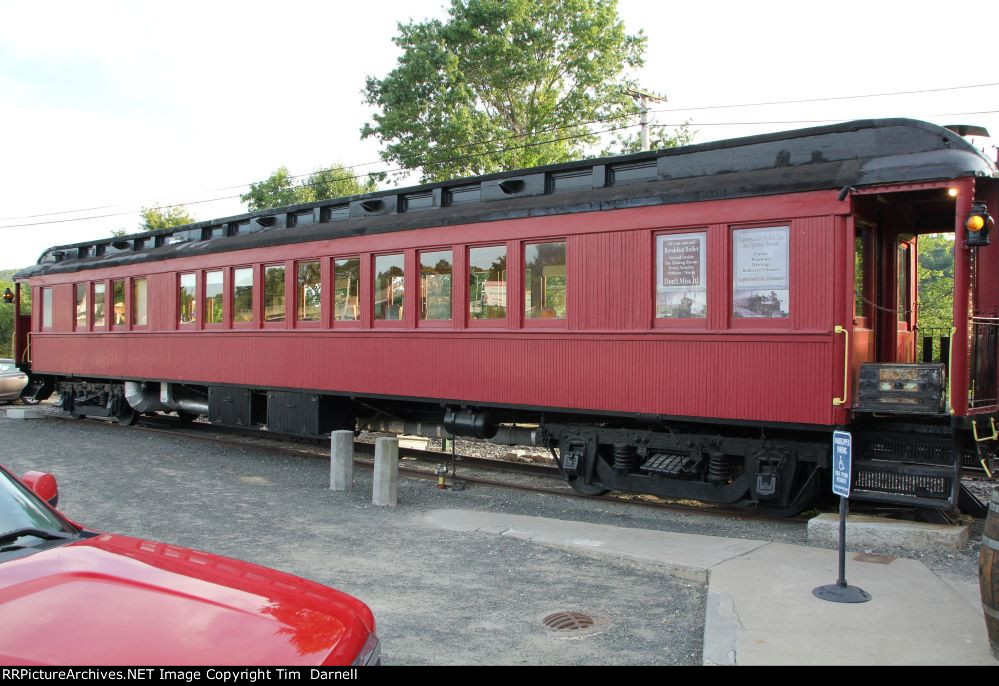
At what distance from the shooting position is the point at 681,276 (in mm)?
8211

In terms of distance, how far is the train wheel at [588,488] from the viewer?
356 inches

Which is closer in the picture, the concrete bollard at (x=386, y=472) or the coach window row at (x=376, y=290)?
the concrete bollard at (x=386, y=472)

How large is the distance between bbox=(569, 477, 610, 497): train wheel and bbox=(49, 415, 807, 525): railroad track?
8 centimetres

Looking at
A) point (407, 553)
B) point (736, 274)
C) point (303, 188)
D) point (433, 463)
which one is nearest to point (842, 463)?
point (736, 274)

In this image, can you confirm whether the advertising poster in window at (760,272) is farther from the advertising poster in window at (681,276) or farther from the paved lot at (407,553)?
the paved lot at (407,553)

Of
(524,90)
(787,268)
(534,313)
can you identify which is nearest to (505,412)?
(534,313)

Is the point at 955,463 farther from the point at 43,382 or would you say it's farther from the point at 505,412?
the point at 43,382

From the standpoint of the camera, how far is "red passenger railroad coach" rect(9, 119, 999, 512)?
7176 millimetres

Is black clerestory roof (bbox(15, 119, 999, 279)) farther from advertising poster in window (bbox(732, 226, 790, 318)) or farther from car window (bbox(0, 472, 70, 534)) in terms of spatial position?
car window (bbox(0, 472, 70, 534))

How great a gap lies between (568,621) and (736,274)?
154 inches

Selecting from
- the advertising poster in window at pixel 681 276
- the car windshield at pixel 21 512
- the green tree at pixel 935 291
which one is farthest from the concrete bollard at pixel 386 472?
the green tree at pixel 935 291

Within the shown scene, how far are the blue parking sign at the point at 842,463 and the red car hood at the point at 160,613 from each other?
3.64 meters

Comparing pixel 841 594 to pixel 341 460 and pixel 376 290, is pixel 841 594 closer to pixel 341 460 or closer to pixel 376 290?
pixel 341 460
